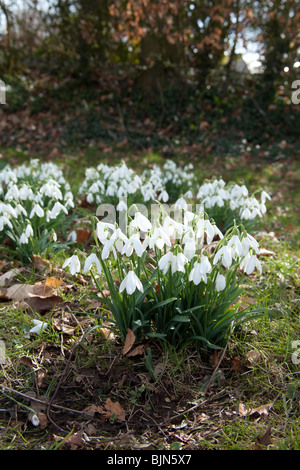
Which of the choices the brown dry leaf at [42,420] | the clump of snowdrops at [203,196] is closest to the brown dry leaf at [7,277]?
the clump of snowdrops at [203,196]

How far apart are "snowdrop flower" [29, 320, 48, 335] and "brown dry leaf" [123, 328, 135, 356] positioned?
0.46 metres

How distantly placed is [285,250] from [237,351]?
1.47m

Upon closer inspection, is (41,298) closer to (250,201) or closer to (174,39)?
(250,201)

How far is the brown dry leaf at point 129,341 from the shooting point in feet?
6.07

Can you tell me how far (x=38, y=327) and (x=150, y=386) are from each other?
656 mm

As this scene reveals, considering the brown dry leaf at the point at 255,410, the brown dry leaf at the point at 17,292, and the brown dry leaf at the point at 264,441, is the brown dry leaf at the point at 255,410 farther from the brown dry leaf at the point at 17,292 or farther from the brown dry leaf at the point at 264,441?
the brown dry leaf at the point at 17,292

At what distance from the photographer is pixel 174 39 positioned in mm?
8047

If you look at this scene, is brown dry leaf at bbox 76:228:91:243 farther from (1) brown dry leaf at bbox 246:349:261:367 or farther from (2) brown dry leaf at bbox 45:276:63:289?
(1) brown dry leaf at bbox 246:349:261:367

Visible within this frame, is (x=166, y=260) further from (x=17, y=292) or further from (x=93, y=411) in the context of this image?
(x=17, y=292)

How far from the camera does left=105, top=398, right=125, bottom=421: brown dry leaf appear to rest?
5.50 feet

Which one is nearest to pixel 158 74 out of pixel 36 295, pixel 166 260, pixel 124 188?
pixel 124 188

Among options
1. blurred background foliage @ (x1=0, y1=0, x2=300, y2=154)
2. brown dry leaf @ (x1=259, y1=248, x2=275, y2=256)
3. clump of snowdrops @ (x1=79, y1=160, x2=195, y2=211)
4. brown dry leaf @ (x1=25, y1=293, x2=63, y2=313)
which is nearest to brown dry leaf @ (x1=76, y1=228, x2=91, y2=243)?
clump of snowdrops @ (x1=79, y1=160, x2=195, y2=211)

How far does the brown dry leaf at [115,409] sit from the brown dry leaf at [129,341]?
0.24m
